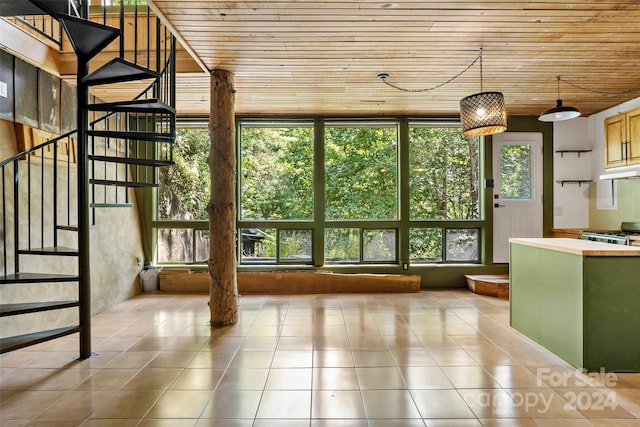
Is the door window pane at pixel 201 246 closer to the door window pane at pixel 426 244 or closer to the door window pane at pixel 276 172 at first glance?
the door window pane at pixel 276 172

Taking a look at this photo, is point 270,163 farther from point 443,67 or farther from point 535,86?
point 535,86

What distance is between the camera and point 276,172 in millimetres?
5941

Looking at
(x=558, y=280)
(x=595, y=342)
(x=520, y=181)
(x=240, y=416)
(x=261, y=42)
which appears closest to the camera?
(x=240, y=416)

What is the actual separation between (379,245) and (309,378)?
3552 mm

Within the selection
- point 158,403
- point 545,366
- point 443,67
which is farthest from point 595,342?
point 158,403

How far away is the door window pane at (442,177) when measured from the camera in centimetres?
595

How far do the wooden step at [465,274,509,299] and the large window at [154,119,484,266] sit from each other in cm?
42

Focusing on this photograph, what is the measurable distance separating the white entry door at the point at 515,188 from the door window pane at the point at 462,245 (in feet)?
0.98

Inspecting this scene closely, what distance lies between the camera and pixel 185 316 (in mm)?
4262

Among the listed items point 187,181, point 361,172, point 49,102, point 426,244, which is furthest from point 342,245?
point 49,102

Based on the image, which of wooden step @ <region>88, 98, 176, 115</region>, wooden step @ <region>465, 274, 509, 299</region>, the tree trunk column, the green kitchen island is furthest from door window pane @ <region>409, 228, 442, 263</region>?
wooden step @ <region>88, 98, 176, 115</region>

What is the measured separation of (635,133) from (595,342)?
10.8ft

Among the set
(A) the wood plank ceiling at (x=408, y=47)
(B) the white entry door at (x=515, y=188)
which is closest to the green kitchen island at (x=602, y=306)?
(A) the wood plank ceiling at (x=408, y=47)

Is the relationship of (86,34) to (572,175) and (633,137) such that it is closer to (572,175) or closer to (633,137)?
(633,137)
